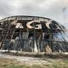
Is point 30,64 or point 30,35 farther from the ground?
point 30,35

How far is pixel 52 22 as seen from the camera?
33.5 m

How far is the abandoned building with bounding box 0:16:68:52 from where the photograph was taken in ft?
97.2

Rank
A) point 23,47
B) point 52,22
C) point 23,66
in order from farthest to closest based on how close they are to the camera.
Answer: point 52,22
point 23,47
point 23,66

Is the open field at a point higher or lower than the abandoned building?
lower

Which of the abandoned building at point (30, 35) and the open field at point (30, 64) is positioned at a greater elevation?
the abandoned building at point (30, 35)

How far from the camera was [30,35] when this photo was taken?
31.0m

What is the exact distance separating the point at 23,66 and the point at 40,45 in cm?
1393

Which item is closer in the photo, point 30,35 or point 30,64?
point 30,64

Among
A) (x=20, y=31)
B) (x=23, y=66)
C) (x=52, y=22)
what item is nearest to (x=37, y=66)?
(x=23, y=66)

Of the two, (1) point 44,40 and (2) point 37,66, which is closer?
(2) point 37,66

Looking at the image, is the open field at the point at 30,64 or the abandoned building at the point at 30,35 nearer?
the open field at the point at 30,64

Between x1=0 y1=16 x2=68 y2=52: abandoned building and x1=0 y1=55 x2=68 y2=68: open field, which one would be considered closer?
x1=0 y1=55 x2=68 y2=68: open field

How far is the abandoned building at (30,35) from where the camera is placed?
2964 centimetres

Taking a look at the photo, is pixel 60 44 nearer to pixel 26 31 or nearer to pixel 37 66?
pixel 26 31
